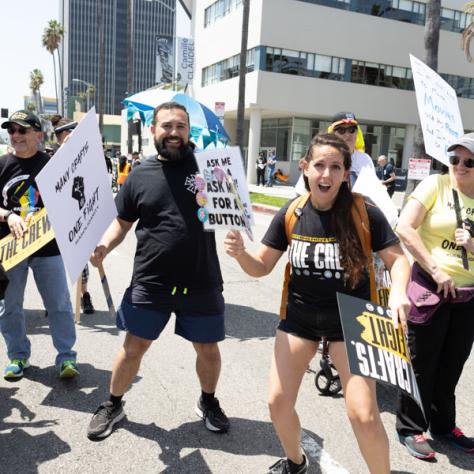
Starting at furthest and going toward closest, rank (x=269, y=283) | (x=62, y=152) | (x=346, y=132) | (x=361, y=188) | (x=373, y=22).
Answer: (x=373, y=22)
(x=269, y=283)
(x=346, y=132)
(x=361, y=188)
(x=62, y=152)

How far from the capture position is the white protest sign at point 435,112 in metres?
3.58

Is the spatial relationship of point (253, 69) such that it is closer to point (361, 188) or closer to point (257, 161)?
point (257, 161)

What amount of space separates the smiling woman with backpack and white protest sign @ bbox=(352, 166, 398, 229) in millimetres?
1002

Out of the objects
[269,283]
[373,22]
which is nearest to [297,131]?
[373,22]

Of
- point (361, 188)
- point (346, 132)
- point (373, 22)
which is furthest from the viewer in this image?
point (373, 22)

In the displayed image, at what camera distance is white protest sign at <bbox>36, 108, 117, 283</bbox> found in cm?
286

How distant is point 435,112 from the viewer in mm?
3814

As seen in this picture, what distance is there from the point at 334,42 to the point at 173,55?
31.7ft

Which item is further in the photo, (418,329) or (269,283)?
(269,283)

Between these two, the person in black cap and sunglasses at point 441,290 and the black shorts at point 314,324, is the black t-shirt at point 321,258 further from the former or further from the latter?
the person in black cap and sunglasses at point 441,290

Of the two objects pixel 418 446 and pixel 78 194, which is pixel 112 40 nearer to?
pixel 78 194

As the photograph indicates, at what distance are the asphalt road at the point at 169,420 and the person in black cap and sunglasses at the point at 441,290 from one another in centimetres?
20

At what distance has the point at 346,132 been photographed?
4234mm

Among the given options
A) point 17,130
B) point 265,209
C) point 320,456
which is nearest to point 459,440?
point 320,456
